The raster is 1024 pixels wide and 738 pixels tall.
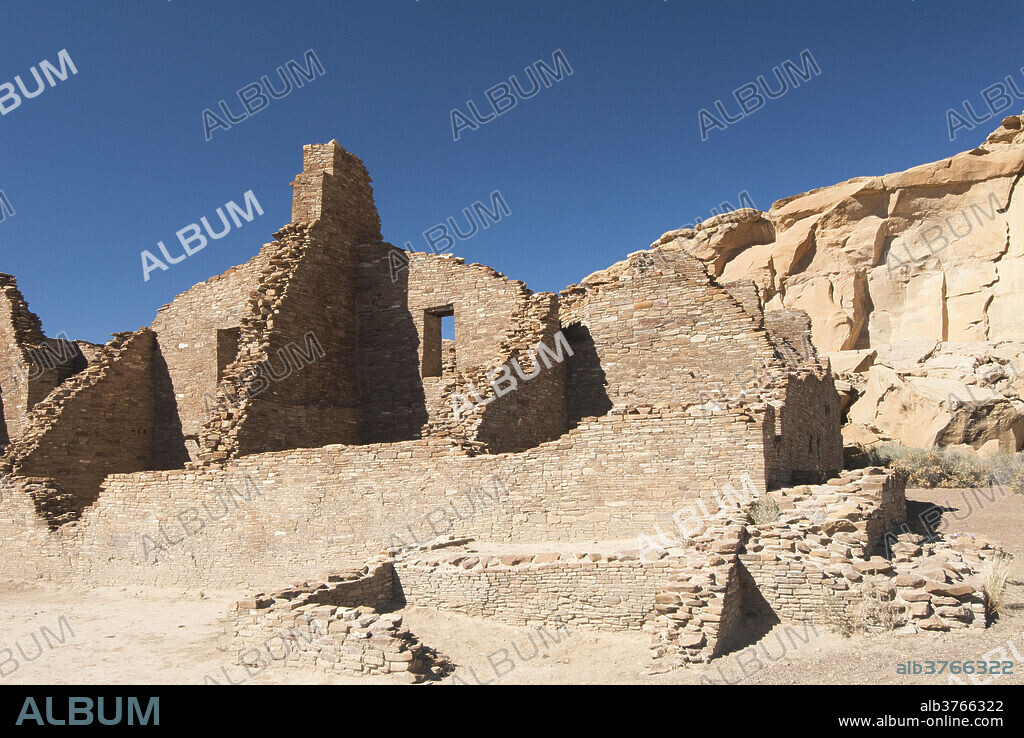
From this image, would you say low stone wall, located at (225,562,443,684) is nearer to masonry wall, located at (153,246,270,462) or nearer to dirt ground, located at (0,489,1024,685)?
dirt ground, located at (0,489,1024,685)

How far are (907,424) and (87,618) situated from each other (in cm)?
1969

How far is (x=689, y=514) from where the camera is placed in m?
9.54

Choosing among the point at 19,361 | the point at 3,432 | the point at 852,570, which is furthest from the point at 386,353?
the point at 3,432

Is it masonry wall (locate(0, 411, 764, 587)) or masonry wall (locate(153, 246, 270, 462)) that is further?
masonry wall (locate(153, 246, 270, 462))

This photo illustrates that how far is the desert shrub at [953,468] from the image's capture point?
50.0 feet

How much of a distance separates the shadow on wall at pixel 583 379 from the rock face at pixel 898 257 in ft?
39.7

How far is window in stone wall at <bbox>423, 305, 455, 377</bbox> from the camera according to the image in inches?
622

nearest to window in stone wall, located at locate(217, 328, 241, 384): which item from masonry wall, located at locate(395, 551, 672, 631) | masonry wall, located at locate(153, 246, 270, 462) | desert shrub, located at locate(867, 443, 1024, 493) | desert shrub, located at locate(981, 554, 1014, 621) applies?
masonry wall, located at locate(153, 246, 270, 462)

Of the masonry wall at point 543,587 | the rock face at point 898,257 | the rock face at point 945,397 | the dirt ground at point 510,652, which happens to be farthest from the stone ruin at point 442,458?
the rock face at point 898,257

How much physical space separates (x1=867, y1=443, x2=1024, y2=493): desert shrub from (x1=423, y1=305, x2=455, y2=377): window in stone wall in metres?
9.48

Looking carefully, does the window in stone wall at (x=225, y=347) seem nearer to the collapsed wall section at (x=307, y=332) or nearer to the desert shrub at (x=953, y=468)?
the collapsed wall section at (x=307, y=332)

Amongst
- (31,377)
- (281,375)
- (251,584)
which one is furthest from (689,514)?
(31,377)

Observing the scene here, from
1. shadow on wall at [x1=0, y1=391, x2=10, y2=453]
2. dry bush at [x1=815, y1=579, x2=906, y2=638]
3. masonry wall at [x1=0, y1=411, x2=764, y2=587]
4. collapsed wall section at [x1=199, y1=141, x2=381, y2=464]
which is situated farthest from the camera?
shadow on wall at [x1=0, y1=391, x2=10, y2=453]
